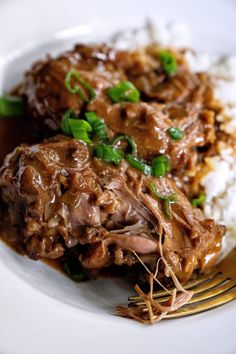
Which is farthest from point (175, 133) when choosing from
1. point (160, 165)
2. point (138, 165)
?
point (138, 165)

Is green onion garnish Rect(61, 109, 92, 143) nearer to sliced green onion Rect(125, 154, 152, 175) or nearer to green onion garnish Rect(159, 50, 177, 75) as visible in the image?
sliced green onion Rect(125, 154, 152, 175)

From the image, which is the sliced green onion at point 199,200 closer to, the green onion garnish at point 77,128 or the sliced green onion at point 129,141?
the sliced green onion at point 129,141

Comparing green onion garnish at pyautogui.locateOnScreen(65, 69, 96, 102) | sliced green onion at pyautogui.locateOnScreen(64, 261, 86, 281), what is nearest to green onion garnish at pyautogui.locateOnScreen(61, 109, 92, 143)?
green onion garnish at pyautogui.locateOnScreen(65, 69, 96, 102)

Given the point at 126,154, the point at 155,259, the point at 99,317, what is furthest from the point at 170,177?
the point at 99,317

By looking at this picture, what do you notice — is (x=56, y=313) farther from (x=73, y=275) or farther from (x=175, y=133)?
(x=175, y=133)

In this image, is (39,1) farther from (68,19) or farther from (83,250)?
(83,250)

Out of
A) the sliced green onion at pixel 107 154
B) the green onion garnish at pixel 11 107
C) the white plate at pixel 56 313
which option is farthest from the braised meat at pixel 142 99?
the white plate at pixel 56 313
